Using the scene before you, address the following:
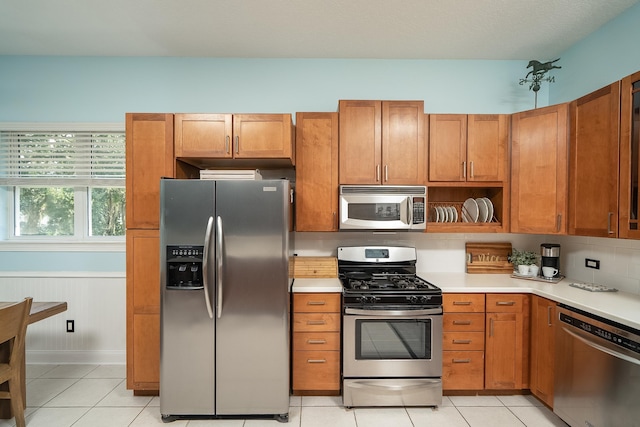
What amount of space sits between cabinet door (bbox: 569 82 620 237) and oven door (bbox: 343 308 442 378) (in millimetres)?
1275

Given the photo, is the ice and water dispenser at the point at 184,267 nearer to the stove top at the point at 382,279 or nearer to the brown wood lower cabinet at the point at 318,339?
the brown wood lower cabinet at the point at 318,339

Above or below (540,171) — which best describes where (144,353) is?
below

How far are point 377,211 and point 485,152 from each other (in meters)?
1.11

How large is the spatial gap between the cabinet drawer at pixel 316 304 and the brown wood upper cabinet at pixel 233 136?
3.81 ft

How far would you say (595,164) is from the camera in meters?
2.29

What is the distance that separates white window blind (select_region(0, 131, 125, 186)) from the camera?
10.3 feet

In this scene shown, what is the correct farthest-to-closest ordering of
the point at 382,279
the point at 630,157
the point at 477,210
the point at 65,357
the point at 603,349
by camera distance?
the point at 65,357 → the point at 477,210 → the point at 382,279 → the point at 630,157 → the point at 603,349

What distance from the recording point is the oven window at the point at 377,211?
8.98 ft

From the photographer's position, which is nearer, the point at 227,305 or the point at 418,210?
the point at 227,305

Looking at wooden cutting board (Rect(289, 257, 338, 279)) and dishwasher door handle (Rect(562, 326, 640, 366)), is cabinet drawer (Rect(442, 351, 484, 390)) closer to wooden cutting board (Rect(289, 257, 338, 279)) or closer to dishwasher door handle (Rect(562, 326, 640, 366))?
dishwasher door handle (Rect(562, 326, 640, 366))

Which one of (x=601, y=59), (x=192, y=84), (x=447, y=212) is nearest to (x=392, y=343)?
(x=447, y=212)

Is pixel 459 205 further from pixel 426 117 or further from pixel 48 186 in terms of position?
pixel 48 186

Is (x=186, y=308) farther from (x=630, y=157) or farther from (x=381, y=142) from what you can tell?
(x=630, y=157)

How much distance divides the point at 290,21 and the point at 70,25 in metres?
1.81
